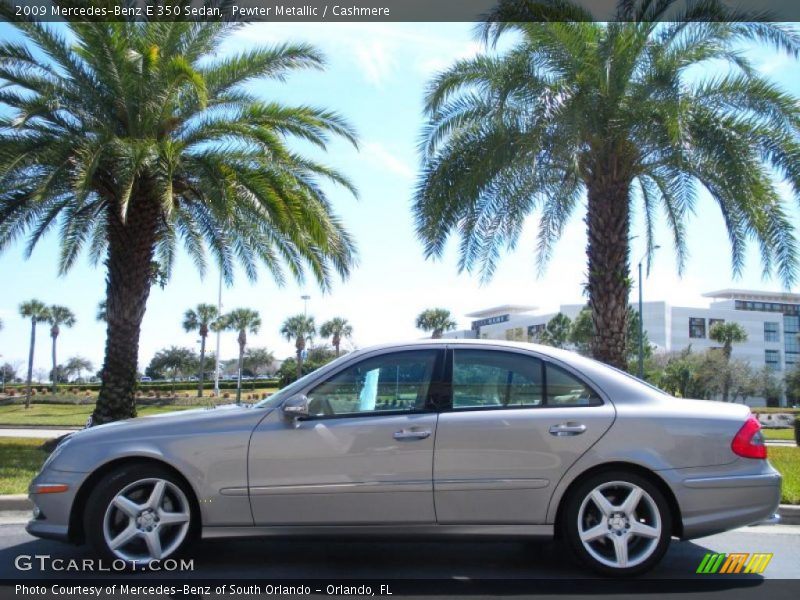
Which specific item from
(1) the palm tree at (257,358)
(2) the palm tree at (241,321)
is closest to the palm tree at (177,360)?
(1) the palm tree at (257,358)

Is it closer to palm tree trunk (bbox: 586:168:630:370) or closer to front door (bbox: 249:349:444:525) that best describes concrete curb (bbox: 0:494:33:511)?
front door (bbox: 249:349:444:525)

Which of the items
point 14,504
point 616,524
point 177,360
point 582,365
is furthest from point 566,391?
point 177,360

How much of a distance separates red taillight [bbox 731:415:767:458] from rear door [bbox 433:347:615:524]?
2.68 ft

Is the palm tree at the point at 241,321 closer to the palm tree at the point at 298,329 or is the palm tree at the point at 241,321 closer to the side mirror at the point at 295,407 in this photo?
the palm tree at the point at 298,329

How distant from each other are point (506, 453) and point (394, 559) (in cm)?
125

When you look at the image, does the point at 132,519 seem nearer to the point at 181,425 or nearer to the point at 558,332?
the point at 181,425

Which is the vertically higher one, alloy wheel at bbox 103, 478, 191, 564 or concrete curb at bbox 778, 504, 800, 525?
alloy wheel at bbox 103, 478, 191, 564

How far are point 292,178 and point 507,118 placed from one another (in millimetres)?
3907

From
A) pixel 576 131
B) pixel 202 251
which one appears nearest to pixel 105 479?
pixel 576 131

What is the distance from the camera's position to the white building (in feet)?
316

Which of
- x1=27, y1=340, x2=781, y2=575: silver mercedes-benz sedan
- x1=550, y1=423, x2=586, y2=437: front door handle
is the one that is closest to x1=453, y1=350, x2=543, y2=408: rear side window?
Answer: x1=27, y1=340, x2=781, y2=575: silver mercedes-benz sedan

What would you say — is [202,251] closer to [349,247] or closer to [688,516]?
[349,247]

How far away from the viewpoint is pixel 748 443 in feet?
16.0

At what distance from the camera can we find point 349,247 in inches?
565
